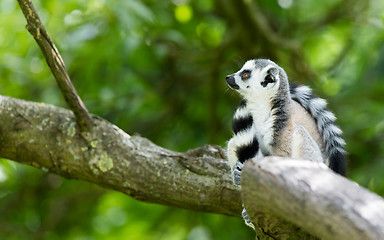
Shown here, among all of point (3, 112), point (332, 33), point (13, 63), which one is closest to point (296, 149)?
point (3, 112)

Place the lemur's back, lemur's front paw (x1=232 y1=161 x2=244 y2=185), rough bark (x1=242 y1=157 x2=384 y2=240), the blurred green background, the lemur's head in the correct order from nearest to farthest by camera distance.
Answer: rough bark (x1=242 y1=157 x2=384 y2=240), the lemur's back, lemur's front paw (x1=232 y1=161 x2=244 y2=185), the lemur's head, the blurred green background

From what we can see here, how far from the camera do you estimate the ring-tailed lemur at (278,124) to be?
3506 mm

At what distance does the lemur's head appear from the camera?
3801 millimetres

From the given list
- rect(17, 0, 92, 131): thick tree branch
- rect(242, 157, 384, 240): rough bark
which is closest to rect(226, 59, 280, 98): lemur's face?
rect(17, 0, 92, 131): thick tree branch

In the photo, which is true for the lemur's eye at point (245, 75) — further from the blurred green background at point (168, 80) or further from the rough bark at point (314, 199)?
the blurred green background at point (168, 80)

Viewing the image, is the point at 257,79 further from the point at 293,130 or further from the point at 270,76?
the point at 293,130

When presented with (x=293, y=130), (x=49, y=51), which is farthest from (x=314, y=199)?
(x=49, y=51)

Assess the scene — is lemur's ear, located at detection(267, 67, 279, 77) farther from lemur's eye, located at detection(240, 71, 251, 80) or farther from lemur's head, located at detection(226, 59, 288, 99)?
lemur's eye, located at detection(240, 71, 251, 80)

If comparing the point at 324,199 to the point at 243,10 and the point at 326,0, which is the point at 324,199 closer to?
the point at 243,10

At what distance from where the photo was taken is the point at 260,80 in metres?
3.87

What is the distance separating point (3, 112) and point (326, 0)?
4.62 m

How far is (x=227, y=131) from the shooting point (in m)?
6.41

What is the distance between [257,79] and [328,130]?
2.12 ft

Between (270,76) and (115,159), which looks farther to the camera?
A: (115,159)
